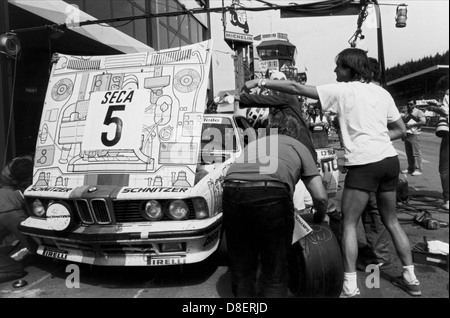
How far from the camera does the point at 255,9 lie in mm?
6613

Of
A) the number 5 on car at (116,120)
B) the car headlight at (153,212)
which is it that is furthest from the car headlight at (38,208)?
the car headlight at (153,212)

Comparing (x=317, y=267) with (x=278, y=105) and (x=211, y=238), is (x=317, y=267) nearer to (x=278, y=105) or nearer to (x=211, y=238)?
(x=211, y=238)

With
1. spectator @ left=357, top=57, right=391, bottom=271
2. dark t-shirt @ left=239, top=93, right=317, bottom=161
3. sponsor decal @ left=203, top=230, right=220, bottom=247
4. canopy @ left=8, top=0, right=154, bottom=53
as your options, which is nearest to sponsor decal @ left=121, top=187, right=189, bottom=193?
sponsor decal @ left=203, top=230, right=220, bottom=247

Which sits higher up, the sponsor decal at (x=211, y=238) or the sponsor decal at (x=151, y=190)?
the sponsor decal at (x=151, y=190)

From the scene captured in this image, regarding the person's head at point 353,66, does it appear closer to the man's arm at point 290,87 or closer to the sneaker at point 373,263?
the man's arm at point 290,87

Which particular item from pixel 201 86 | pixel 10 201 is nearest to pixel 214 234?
pixel 201 86

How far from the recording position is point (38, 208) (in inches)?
151

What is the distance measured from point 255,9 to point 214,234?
4593 mm

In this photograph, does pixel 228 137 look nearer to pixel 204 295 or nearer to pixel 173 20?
pixel 204 295

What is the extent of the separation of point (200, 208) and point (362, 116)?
1.62m

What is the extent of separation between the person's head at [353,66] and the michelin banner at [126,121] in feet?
4.61

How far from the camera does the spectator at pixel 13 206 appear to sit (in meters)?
3.82

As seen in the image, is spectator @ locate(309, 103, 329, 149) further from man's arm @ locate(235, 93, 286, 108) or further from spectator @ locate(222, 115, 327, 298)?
spectator @ locate(222, 115, 327, 298)

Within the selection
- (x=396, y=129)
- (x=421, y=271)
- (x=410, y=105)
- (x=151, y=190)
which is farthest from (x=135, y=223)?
(x=410, y=105)
